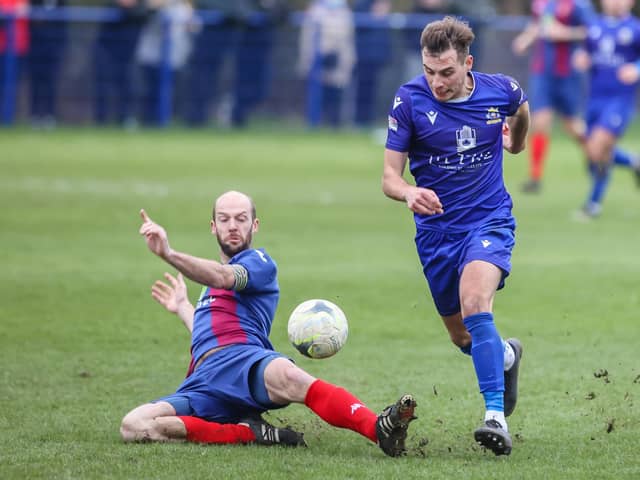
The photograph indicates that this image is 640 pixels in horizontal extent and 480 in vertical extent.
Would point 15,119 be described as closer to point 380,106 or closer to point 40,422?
point 380,106

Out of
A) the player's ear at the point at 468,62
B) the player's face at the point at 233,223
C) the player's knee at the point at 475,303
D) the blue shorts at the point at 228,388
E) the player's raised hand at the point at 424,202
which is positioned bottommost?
the blue shorts at the point at 228,388

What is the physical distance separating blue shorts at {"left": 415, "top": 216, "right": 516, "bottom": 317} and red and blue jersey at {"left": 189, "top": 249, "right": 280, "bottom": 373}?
2.74 ft

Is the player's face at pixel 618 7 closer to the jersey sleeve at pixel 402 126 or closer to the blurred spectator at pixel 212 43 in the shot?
the jersey sleeve at pixel 402 126

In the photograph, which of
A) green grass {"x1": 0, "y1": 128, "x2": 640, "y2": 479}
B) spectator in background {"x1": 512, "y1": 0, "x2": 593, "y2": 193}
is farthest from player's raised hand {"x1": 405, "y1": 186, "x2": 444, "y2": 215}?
spectator in background {"x1": 512, "y1": 0, "x2": 593, "y2": 193}

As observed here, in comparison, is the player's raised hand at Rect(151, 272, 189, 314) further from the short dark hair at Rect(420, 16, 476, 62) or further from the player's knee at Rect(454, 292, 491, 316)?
the short dark hair at Rect(420, 16, 476, 62)

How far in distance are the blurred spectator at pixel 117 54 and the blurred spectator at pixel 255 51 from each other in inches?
85.1

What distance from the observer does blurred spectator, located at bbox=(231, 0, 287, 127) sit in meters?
26.5

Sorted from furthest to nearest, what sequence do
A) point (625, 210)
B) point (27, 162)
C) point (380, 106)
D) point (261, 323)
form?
point (380, 106) < point (27, 162) < point (625, 210) < point (261, 323)

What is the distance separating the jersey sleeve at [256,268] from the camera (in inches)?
267

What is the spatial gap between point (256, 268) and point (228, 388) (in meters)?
0.63

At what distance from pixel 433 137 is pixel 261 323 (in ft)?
4.43

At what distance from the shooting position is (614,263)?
13.0 m

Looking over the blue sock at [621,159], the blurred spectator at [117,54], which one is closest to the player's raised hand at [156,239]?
the blue sock at [621,159]

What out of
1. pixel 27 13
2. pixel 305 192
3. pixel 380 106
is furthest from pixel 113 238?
pixel 380 106
